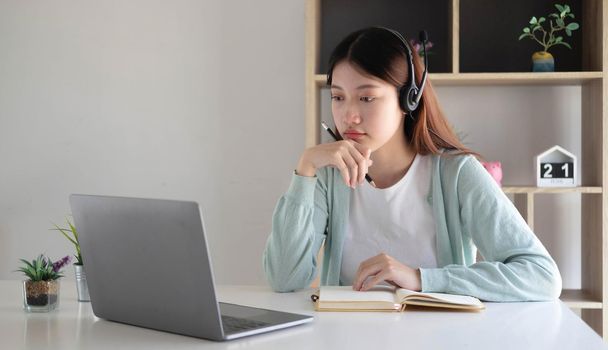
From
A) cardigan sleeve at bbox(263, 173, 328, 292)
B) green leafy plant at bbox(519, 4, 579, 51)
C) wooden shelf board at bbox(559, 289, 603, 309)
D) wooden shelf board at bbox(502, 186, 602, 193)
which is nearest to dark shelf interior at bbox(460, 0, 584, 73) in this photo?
green leafy plant at bbox(519, 4, 579, 51)

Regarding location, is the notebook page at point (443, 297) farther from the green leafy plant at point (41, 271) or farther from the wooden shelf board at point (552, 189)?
the wooden shelf board at point (552, 189)

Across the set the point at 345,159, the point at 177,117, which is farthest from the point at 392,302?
the point at 177,117

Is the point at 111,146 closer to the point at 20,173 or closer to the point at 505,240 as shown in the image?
the point at 20,173

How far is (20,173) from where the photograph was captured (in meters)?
3.32

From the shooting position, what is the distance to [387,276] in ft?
4.79

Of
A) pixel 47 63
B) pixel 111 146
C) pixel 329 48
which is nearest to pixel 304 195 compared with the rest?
pixel 329 48

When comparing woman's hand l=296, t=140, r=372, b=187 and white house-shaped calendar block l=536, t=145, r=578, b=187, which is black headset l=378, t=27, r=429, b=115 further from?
white house-shaped calendar block l=536, t=145, r=578, b=187

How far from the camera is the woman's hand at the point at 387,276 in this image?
1463 millimetres

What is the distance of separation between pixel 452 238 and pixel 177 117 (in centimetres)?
168

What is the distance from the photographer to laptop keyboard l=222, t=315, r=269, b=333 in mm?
1171

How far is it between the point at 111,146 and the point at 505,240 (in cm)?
202

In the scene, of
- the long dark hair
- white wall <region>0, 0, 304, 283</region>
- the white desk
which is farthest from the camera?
white wall <region>0, 0, 304, 283</region>

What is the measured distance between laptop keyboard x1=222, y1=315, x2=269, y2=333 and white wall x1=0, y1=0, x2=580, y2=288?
191cm

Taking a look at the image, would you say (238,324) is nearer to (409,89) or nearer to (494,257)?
(494,257)
